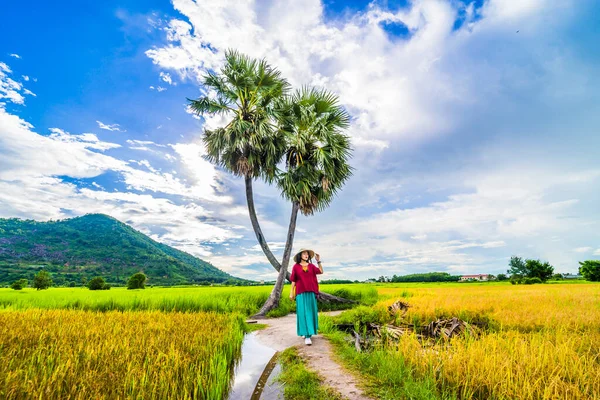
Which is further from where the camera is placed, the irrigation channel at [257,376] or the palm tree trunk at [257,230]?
the palm tree trunk at [257,230]

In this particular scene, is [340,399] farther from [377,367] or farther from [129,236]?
[129,236]

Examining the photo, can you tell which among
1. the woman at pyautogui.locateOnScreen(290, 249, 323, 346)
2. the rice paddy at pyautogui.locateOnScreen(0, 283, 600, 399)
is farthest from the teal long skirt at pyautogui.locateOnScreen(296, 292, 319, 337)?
the rice paddy at pyautogui.locateOnScreen(0, 283, 600, 399)

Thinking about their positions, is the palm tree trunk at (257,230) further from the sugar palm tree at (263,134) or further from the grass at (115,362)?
the grass at (115,362)

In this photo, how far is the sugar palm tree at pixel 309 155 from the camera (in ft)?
51.9

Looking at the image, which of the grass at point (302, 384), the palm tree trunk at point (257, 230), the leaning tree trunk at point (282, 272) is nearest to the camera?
the grass at point (302, 384)

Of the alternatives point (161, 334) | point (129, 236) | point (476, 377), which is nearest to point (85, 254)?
point (129, 236)

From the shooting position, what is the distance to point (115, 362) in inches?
180

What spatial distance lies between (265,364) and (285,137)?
41.8 feet

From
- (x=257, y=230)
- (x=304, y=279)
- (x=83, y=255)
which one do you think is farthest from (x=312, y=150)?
(x=83, y=255)

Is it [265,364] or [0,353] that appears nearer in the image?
[0,353]

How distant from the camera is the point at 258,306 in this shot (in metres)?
16.6

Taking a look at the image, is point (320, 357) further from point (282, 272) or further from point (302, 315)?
point (282, 272)

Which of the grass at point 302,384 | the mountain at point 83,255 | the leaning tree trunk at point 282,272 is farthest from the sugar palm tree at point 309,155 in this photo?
the mountain at point 83,255

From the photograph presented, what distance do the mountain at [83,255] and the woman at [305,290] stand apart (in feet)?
207
